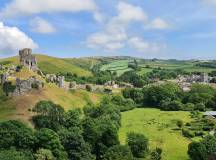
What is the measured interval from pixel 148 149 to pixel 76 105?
182ft

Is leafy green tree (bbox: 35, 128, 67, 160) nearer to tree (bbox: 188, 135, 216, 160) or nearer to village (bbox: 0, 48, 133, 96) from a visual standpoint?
tree (bbox: 188, 135, 216, 160)

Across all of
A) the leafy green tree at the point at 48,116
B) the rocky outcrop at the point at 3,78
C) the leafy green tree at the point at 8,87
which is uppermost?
the rocky outcrop at the point at 3,78

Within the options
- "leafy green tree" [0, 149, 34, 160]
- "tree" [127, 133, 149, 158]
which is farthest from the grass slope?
"tree" [127, 133, 149, 158]

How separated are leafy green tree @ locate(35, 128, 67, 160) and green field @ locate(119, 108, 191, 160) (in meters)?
20.3

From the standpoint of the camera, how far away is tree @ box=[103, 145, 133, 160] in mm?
89881

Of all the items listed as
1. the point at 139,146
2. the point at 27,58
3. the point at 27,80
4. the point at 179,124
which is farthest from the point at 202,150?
the point at 27,58

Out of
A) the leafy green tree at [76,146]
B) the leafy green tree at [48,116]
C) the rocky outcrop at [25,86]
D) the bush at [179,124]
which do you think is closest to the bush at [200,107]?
the bush at [179,124]

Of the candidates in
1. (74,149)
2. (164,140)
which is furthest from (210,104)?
(74,149)

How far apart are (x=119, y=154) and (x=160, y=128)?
37700 mm

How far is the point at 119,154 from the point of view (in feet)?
297

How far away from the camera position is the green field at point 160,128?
10436 centimetres

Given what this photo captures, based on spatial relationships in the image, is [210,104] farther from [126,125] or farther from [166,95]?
[126,125]

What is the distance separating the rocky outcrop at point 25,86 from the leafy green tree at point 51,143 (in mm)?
42845

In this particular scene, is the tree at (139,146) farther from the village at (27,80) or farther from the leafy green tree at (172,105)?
the leafy green tree at (172,105)
